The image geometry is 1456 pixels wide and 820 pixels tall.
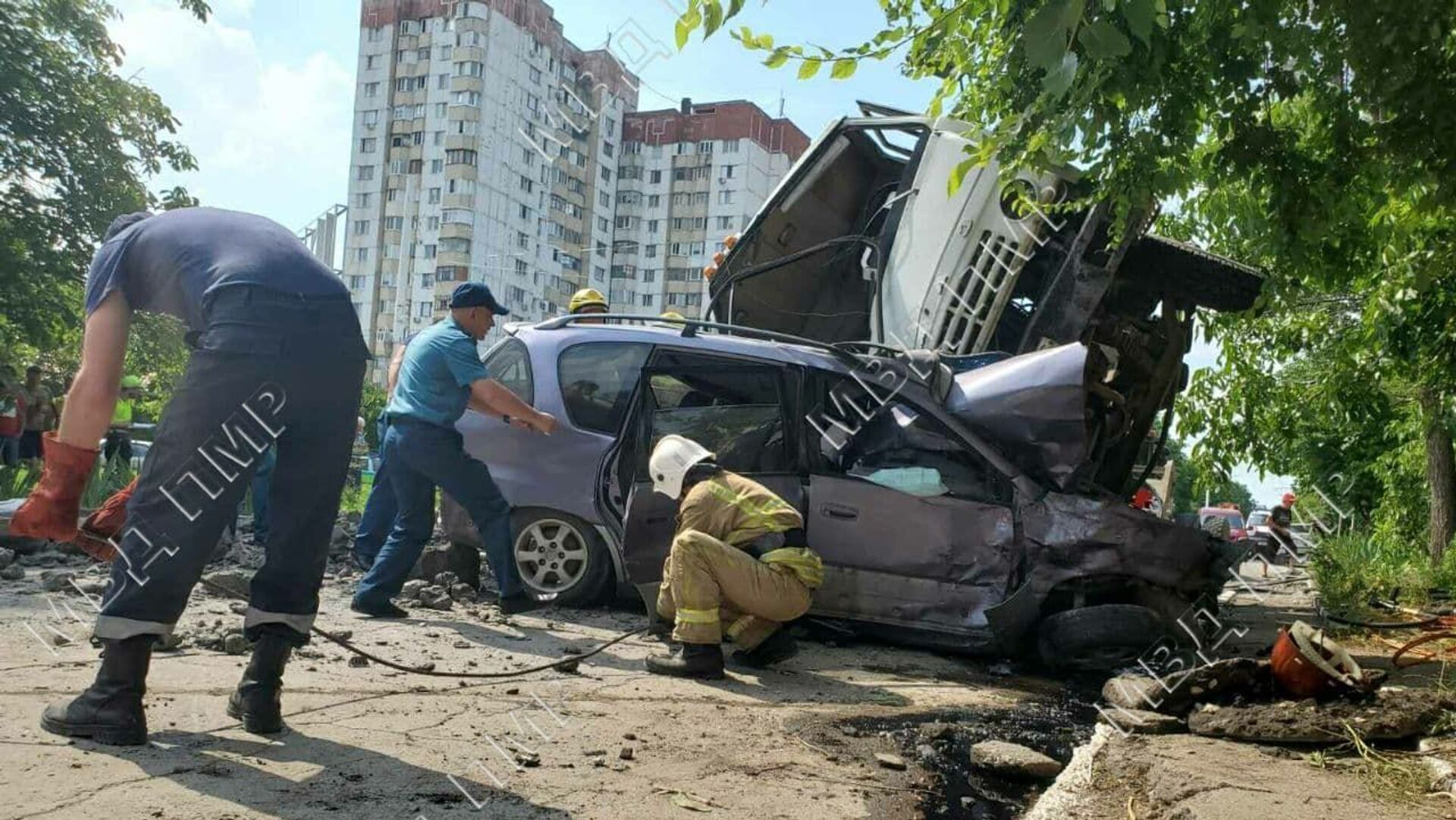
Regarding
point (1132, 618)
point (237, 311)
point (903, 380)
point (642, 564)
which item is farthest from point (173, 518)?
point (1132, 618)

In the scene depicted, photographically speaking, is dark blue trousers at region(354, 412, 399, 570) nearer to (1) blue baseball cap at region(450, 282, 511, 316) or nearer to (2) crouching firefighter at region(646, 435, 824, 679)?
(1) blue baseball cap at region(450, 282, 511, 316)

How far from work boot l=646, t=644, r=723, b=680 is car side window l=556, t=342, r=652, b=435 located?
171 cm

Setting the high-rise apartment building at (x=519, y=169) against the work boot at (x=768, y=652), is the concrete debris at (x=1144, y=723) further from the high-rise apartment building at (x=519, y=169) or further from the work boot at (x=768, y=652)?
the high-rise apartment building at (x=519, y=169)

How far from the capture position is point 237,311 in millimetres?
3014

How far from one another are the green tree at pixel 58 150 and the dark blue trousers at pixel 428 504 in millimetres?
10262

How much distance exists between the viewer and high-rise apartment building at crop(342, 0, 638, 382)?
5769 centimetres

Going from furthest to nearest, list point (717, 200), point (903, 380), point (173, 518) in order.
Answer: point (717, 200) → point (903, 380) → point (173, 518)

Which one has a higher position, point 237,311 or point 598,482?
point 237,311

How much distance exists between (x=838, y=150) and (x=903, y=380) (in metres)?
2.61

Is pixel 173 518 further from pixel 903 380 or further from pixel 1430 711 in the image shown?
pixel 1430 711

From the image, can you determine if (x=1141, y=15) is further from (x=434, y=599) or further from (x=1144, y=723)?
(x=434, y=599)

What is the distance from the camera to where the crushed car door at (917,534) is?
5363 mm

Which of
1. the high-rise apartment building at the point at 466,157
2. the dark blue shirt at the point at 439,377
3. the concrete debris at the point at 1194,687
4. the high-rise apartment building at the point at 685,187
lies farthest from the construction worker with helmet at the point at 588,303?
the high-rise apartment building at the point at 685,187

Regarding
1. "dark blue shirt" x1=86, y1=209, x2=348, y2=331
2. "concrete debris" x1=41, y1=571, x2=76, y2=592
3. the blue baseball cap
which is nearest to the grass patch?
the blue baseball cap
